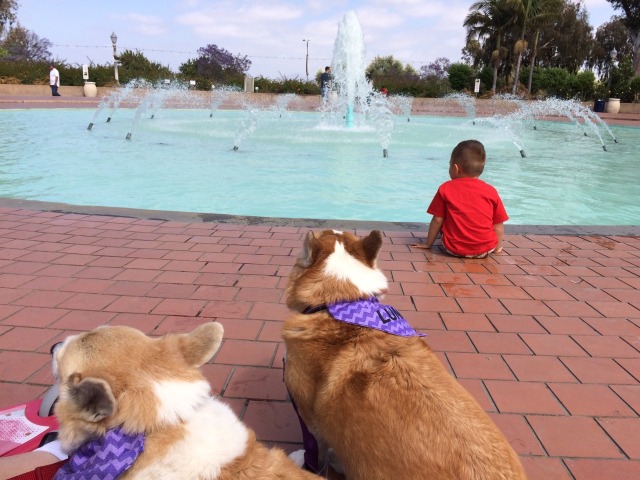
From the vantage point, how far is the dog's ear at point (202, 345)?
1724 mm

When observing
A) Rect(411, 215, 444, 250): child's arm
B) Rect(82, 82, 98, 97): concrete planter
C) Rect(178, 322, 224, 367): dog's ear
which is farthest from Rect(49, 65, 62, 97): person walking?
Rect(178, 322, 224, 367): dog's ear

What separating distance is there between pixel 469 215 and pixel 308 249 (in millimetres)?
3540

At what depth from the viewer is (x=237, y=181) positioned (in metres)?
9.94

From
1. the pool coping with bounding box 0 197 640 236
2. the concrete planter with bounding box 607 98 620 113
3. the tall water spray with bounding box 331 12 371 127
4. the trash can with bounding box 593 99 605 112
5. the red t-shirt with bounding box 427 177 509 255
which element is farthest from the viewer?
the trash can with bounding box 593 99 605 112

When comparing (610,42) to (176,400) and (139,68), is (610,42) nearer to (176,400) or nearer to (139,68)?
(139,68)

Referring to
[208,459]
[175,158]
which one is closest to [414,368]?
[208,459]

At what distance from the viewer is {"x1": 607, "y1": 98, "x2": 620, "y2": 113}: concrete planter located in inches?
1361

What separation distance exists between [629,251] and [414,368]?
5.03m

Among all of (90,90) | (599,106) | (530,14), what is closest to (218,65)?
(90,90)

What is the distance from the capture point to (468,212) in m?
5.41

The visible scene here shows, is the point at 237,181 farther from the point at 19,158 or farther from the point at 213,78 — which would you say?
the point at 213,78

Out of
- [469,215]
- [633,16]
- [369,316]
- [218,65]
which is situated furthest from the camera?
[218,65]

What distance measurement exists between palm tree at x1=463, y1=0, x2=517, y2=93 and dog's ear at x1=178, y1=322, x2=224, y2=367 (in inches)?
1974

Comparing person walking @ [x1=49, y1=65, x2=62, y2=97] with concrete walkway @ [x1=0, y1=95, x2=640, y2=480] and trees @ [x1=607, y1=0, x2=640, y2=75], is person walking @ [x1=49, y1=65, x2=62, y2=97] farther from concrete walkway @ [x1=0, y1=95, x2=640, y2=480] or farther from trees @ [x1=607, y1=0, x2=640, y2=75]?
trees @ [x1=607, y1=0, x2=640, y2=75]
